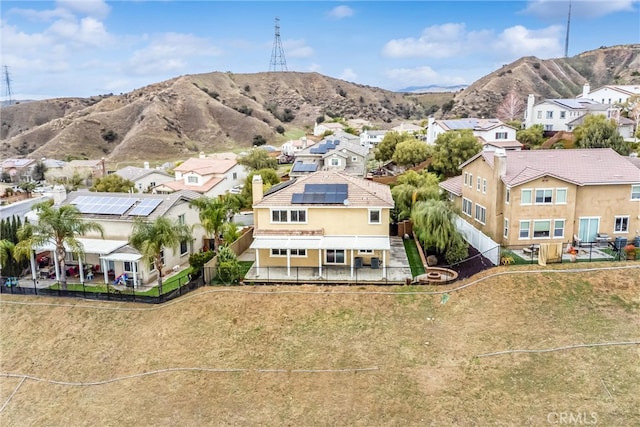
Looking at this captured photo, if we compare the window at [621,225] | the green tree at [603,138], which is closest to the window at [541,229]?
the window at [621,225]

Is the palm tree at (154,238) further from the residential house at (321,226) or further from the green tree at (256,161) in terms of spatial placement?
the green tree at (256,161)

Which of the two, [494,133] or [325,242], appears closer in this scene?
[325,242]

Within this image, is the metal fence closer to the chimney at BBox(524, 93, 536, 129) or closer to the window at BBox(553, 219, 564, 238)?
the window at BBox(553, 219, 564, 238)

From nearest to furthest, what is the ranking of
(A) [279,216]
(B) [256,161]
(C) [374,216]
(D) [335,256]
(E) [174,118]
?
1. (C) [374,216]
2. (D) [335,256]
3. (A) [279,216]
4. (B) [256,161]
5. (E) [174,118]

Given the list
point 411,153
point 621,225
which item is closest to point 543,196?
point 621,225

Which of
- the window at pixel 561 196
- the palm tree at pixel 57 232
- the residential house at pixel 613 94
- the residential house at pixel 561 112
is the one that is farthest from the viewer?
the residential house at pixel 613 94

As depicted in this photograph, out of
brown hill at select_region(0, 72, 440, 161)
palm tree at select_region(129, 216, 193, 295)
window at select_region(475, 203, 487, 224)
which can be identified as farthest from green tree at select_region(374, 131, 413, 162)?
brown hill at select_region(0, 72, 440, 161)

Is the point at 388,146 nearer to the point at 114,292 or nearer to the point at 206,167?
the point at 206,167
